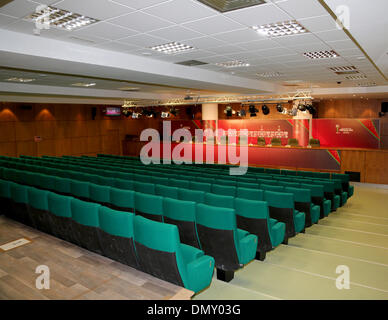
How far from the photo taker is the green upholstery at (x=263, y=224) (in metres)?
4.61

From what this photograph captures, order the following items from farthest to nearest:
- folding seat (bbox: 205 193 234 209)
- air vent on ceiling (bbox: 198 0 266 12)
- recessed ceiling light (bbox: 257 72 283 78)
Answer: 1. recessed ceiling light (bbox: 257 72 283 78)
2. folding seat (bbox: 205 193 234 209)
3. air vent on ceiling (bbox: 198 0 266 12)

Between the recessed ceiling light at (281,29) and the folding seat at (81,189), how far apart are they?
14.9 feet

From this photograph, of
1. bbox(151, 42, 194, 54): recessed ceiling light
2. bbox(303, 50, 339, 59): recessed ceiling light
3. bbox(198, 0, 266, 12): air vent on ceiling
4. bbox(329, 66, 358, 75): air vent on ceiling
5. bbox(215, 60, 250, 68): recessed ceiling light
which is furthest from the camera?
bbox(329, 66, 358, 75): air vent on ceiling

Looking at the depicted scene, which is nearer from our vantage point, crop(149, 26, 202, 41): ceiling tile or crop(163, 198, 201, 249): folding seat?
crop(163, 198, 201, 249): folding seat

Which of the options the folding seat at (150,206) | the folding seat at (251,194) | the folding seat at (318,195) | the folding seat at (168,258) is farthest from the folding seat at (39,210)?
the folding seat at (318,195)

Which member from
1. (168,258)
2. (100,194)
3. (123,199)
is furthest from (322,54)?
(168,258)

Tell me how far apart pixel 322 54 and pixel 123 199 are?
538cm

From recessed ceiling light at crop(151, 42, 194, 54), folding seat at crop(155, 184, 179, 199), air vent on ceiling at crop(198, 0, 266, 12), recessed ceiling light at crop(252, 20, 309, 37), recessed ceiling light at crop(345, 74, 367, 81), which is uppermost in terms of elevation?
recessed ceiling light at crop(345, 74, 367, 81)

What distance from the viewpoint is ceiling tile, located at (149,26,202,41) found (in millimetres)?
4910

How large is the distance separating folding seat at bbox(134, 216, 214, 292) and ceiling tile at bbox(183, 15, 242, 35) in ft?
10.1

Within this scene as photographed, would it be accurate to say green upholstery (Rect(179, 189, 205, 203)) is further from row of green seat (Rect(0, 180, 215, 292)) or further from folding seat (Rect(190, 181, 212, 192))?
row of green seat (Rect(0, 180, 215, 292))

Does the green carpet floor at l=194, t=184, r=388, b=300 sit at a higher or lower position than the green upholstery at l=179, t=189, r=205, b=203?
lower

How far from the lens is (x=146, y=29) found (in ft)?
16.2

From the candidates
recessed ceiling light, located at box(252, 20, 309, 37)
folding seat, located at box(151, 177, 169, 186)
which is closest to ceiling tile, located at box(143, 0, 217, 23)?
recessed ceiling light, located at box(252, 20, 309, 37)
